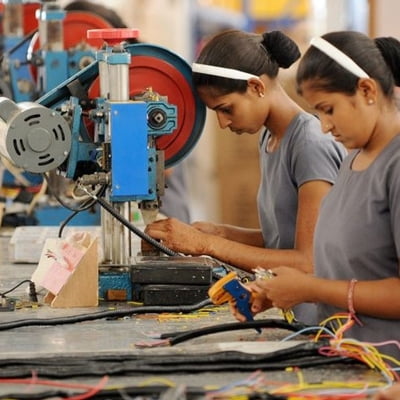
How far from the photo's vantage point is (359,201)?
8.60 feet

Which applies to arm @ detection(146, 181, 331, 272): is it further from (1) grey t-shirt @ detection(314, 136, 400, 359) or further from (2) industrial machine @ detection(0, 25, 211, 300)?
(1) grey t-shirt @ detection(314, 136, 400, 359)

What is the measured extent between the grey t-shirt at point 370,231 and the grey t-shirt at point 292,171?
63 cm

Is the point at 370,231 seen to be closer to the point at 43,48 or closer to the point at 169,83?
the point at 169,83

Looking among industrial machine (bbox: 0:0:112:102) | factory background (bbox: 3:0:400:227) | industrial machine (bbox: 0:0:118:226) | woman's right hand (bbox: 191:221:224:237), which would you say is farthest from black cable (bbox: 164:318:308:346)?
factory background (bbox: 3:0:400:227)

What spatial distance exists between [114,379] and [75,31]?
9.70 ft

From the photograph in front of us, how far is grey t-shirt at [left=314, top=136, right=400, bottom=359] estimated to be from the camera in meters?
2.55

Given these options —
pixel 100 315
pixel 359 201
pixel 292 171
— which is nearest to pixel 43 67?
pixel 292 171

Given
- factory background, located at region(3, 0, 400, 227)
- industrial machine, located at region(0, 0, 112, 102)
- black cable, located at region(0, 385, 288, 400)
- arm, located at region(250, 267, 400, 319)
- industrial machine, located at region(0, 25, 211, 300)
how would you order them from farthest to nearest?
factory background, located at region(3, 0, 400, 227), industrial machine, located at region(0, 0, 112, 102), industrial machine, located at region(0, 25, 211, 300), arm, located at region(250, 267, 400, 319), black cable, located at region(0, 385, 288, 400)

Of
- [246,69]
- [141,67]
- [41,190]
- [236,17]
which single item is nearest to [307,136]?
[246,69]

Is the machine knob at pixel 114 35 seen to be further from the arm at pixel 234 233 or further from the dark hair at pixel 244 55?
the arm at pixel 234 233

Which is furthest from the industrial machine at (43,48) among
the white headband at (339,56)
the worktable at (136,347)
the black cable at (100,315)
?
the white headband at (339,56)

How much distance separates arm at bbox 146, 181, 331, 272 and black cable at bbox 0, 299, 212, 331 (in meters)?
0.36

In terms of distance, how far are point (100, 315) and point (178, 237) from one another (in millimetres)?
544

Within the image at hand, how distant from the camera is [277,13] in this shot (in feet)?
37.3
